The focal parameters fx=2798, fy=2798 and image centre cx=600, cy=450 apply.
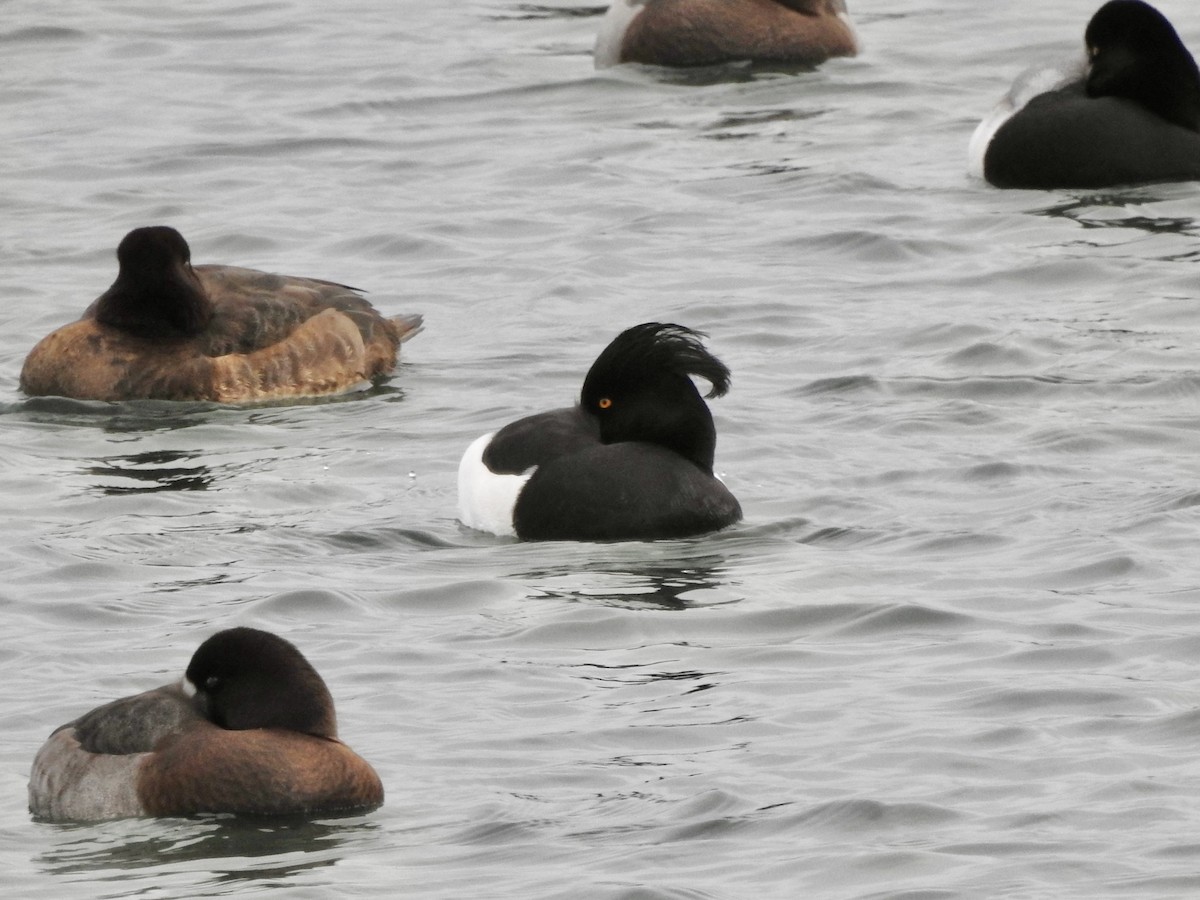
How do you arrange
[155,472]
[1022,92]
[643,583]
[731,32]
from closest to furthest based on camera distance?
1. [643,583]
2. [155,472]
3. [1022,92]
4. [731,32]

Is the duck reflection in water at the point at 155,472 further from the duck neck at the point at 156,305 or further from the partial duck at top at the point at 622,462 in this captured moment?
the partial duck at top at the point at 622,462

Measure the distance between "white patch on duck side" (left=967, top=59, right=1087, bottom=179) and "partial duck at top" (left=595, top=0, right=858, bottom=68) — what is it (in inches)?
122

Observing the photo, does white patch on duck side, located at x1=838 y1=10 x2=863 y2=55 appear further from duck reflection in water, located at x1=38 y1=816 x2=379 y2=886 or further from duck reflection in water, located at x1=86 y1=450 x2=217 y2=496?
duck reflection in water, located at x1=38 y1=816 x2=379 y2=886

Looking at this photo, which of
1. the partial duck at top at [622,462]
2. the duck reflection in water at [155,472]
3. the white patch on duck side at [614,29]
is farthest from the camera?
the white patch on duck side at [614,29]

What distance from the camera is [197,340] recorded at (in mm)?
14133

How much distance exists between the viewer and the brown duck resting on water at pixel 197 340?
548 inches

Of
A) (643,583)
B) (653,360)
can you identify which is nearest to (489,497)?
(653,360)

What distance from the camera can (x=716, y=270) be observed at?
53.6 ft

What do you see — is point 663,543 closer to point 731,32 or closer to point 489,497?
point 489,497

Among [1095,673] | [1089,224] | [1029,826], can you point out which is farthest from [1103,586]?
[1089,224]

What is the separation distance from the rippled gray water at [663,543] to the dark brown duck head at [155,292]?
0.46 m

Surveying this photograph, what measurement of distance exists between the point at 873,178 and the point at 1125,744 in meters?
10.1

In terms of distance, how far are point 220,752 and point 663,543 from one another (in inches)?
136

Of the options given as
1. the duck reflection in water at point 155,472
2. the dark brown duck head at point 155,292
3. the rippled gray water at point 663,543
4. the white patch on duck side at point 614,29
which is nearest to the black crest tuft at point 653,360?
the rippled gray water at point 663,543
